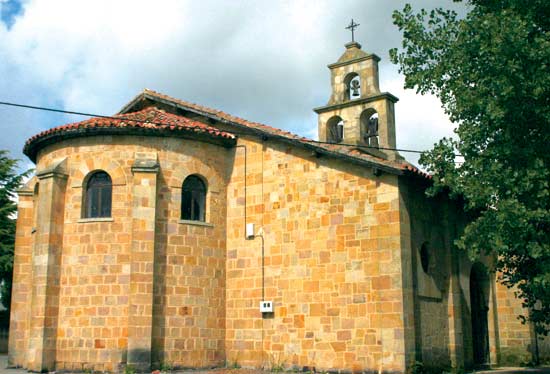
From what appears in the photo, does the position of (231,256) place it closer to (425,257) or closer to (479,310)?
(425,257)

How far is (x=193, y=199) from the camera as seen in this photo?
1866cm

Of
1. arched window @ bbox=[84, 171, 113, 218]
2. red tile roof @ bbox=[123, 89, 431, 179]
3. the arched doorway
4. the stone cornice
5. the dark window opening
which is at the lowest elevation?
the arched doorway

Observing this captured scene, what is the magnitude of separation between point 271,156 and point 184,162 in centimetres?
251

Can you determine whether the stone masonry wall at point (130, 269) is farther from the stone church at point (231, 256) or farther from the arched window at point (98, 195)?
the arched window at point (98, 195)

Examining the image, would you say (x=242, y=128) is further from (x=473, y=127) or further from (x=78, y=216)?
(x=473, y=127)

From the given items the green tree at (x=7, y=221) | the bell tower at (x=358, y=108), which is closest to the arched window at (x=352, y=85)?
the bell tower at (x=358, y=108)

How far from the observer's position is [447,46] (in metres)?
15.0

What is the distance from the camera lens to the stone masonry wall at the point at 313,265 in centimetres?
1638

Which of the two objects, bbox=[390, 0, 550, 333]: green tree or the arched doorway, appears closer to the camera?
bbox=[390, 0, 550, 333]: green tree

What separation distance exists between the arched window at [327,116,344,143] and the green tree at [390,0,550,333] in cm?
629

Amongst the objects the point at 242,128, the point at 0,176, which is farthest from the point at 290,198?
the point at 0,176

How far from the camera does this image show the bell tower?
68.0 ft

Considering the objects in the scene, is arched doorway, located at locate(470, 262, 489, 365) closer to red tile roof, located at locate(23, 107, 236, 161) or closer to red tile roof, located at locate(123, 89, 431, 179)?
red tile roof, located at locate(123, 89, 431, 179)

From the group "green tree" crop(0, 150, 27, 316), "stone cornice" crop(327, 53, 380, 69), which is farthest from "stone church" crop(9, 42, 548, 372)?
"green tree" crop(0, 150, 27, 316)
